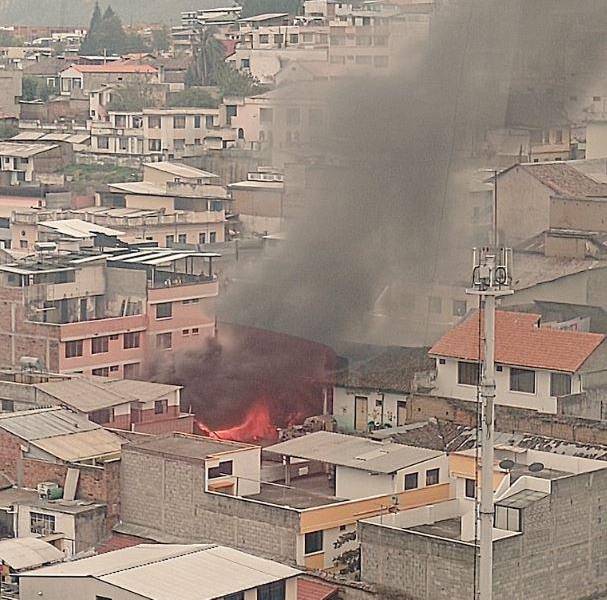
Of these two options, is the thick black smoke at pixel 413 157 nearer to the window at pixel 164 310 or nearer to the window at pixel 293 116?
the window at pixel 164 310

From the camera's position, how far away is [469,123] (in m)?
23.3

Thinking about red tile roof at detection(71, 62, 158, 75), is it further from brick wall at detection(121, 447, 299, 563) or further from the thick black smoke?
brick wall at detection(121, 447, 299, 563)

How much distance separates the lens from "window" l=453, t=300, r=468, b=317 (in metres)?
21.1

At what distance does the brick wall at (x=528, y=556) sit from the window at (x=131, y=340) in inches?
264

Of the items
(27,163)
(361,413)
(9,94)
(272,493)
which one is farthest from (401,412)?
(9,94)

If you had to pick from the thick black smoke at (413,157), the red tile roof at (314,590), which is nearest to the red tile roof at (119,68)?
the thick black smoke at (413,157)

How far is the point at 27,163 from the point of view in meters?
34.2

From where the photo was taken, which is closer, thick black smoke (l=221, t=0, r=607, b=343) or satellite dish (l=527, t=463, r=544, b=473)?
satellite dish (l=527, t=463, r=544, b=473)

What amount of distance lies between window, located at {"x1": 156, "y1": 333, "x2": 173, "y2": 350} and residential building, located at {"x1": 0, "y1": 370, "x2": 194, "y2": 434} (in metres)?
2.38

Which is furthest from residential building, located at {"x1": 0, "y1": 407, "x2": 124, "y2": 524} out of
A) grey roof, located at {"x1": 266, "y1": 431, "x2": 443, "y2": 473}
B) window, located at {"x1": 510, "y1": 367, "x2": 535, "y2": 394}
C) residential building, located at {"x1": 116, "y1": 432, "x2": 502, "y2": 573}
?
window, located at {"x1": 510, "y1": 367, "x2": 535, "y2": 394}

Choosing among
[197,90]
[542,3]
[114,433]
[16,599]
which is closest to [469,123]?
[542,3]

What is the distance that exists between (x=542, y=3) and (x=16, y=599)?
12173mm

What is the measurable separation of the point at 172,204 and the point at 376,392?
11100 mm

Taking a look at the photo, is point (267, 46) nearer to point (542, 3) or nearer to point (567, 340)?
point (542, 3)
